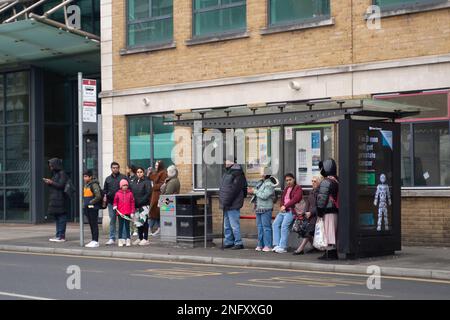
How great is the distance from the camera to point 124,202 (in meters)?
20.0

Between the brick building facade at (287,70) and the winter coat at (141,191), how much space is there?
9.48ft

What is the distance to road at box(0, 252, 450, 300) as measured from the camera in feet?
38.6

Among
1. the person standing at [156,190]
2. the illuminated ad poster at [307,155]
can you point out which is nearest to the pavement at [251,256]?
the person standing at [156,190]

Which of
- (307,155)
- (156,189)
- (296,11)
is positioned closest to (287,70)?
(296,11)

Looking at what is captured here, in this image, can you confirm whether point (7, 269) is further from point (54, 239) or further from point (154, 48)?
point (154, 48)

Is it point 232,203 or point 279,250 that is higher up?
point 232,203

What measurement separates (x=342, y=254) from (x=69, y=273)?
16.6ft

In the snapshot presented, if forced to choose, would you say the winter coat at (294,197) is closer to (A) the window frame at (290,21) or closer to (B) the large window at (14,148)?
(A) the window frame at (290,21)

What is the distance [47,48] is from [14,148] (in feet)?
16.5

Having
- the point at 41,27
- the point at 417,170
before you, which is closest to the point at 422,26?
the point at 417,170

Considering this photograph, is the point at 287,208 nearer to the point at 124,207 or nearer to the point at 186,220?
the point at 186,220

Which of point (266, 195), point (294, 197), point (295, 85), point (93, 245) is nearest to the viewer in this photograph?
point (294, 197)

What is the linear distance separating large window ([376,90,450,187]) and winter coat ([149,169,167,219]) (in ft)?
19.2

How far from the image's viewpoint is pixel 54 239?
21781 mm
